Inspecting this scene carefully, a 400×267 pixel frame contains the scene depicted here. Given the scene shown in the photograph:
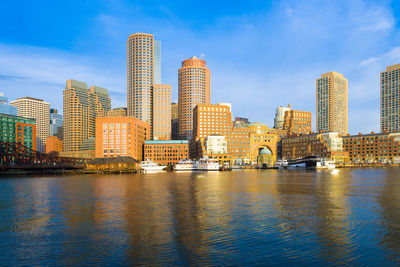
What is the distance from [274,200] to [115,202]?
87.0 feet

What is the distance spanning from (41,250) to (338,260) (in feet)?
78.2

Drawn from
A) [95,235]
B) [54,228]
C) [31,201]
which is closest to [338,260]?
[95,235]

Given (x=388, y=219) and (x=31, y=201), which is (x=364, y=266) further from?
(x=31, y=201)

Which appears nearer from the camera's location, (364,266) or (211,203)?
(364,266)

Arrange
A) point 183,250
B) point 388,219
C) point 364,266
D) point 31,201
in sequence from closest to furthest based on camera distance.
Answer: point 364,266
point 183,250
point 388,219
point 31,201

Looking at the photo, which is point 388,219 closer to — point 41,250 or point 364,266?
point 364,266

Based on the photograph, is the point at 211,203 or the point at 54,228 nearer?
the point at 54,228

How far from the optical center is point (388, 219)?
38812 millimetres

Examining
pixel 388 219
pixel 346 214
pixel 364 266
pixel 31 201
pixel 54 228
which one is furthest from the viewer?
pixel 31 201

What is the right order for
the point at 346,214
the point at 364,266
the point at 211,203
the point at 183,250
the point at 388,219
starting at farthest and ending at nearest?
the point at 211,203, the point at 346,214, the point at 388,219, the point at 183,250, the point at 364,266

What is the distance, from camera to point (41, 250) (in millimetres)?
27859

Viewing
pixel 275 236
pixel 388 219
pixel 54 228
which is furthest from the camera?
pixel 388 219

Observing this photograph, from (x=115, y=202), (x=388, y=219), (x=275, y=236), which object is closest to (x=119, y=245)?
(x=275, y=236)

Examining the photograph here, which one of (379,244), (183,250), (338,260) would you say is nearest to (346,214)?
(379,244)
